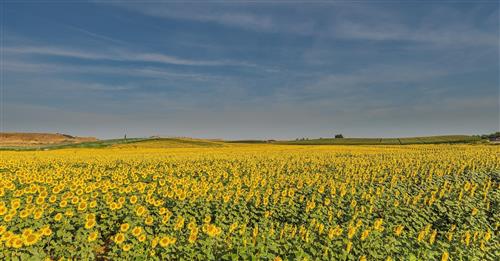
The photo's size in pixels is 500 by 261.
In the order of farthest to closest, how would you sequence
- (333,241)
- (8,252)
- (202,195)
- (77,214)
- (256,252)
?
(202,195) < (77,214) < (333,241) < (256,252) < (8,252)

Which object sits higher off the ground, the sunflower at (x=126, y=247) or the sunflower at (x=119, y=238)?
the sunflower at (x=119, y=238)

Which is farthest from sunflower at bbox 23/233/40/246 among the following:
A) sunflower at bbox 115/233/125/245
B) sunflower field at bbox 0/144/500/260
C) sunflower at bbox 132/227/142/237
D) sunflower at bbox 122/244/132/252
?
sunflower at bbox 132/227/142/237

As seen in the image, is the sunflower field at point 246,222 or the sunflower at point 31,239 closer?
the sunflower at point 31,239

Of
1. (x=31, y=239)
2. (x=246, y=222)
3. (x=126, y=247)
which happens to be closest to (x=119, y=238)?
(x=126, y=247)

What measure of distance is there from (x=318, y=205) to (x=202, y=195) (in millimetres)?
3666

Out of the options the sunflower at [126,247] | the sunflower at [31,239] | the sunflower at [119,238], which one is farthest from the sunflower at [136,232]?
the sunflower at [31,239]

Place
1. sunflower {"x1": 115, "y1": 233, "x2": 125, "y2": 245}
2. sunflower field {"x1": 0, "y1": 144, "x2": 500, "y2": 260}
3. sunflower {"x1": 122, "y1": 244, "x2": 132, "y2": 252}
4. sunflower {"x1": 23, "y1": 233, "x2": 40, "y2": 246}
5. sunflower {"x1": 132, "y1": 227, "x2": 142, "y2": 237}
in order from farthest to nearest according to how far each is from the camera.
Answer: sunflower {"x1": 132, "y1": 227, "x2": 142, "y2": 237} → sunflower field {"x1": 0, "y1": 144, "x2": 500, "y2": 260} → sunflower {"x1": 115, "y1": 233, "x2": 125, "y2": 245} → sunflower {"x1": 122, "y1": 244, "x2": 132, "y2": 252} → sunflower {"x1": 23, "y1": 233, "x2": 40, "y2": 246}

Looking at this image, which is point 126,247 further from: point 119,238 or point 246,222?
point 246,222

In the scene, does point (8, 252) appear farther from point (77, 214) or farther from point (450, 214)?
point (450, 214)

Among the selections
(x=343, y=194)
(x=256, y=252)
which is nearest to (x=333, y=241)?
(x=256, y=252)

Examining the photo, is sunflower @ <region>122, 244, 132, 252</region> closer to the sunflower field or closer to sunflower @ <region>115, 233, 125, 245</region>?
the sunflower field

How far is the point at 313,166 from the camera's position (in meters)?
18.0

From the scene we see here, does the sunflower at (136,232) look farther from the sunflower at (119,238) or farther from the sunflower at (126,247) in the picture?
the sunflower at (126,247)

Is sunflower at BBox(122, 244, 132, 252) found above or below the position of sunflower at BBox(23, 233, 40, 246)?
below
